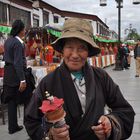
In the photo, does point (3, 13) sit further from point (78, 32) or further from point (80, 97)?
point (80, 97)

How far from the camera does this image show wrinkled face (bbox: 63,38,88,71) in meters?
2.01

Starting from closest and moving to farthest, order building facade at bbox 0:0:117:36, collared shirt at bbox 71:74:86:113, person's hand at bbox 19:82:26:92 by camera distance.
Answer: collared shirt at bbox 71:74:86:113, person's hand at bbox 19:82:26:92, building facade at bbox 0:0:117:36

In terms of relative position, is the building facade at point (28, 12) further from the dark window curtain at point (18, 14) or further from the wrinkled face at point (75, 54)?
the wrinkled face at point (75, 54)

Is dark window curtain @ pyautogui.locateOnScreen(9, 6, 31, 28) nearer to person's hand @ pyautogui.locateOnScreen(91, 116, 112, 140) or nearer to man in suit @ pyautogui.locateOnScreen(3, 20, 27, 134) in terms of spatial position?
man in suit @ pyautogui.locateOnScreen(3, 20, 27, 134)

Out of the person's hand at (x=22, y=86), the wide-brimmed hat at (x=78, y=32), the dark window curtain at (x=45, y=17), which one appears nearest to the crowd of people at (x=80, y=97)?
the wide-brimmed hat at (x=78, y=32)

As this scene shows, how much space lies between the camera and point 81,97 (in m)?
1.94

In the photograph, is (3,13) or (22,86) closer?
(22,86)

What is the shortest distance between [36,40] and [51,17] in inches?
620

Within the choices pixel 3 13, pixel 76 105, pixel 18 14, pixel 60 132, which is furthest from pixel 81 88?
pixel 18 14

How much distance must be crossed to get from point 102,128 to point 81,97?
0.77 ft

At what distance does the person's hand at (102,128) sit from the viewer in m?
1.83

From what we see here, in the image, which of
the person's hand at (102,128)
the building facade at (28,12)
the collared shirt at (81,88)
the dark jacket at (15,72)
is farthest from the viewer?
the building facade at (28,12)

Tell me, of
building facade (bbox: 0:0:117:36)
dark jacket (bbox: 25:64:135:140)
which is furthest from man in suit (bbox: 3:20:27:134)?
building facade (bbox: 0:0:117:36)

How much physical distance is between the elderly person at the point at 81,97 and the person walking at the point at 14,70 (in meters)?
3.07
